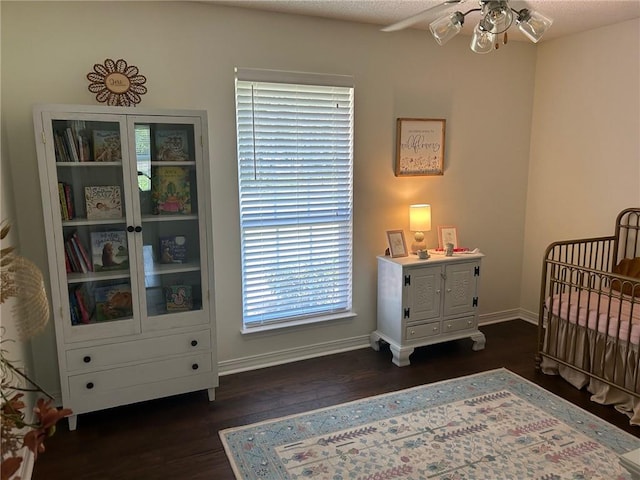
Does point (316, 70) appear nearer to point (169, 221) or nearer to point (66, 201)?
point (169, 221)

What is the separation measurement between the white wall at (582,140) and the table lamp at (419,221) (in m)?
1.28

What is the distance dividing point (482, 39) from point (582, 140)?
2211 mm

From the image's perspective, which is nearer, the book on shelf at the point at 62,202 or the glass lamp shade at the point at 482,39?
the glass lamp shade at the point at 482,39

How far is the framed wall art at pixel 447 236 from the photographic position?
373 centimetres

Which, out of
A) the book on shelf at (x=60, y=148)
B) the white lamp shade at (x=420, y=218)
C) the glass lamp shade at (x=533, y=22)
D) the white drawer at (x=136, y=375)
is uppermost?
the glass lamp shade at (x=533, y=22)

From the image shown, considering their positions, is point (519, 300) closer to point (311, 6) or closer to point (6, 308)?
point (311, 6)

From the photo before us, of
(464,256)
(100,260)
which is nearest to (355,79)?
(464,256)

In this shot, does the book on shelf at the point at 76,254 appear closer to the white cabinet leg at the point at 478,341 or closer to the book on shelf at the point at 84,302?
the book on shelf at the point at 84,302

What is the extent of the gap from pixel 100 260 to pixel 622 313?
316 centimetres

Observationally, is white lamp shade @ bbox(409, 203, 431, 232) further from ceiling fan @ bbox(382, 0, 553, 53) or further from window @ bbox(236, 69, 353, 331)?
ceiling fan @ bbox(382, 0, 553, 53)

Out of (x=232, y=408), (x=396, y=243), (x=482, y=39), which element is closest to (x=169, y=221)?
(x=232, y=408)

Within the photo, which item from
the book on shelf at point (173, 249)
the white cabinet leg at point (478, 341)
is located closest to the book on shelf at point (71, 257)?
the book on shelf at point (173, 249)

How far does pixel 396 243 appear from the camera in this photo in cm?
354

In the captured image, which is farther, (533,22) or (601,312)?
(601,312)
